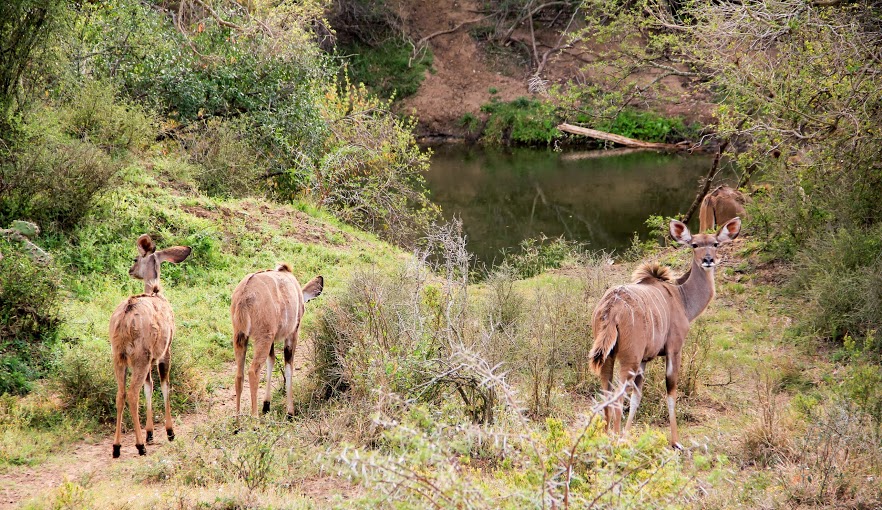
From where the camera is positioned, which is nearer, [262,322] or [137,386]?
[137,386]

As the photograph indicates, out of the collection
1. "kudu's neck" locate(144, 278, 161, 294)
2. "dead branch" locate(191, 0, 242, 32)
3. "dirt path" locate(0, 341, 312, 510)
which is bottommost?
"dirt path" locate(0, 341, 312, 510)

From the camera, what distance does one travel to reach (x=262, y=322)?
7730 millimetres

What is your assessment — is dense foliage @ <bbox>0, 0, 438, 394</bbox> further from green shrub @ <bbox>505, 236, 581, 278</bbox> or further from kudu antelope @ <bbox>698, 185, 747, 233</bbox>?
kudu antelope @ <bbox>698, 185, 747, 233</bbox>

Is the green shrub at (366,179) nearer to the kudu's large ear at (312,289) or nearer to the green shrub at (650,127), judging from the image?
the kudu's large ear at (312,289)

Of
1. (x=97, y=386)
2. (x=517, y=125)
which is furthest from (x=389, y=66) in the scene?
(x=97, y=386)

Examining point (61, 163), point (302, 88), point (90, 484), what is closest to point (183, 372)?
point (90, 484)

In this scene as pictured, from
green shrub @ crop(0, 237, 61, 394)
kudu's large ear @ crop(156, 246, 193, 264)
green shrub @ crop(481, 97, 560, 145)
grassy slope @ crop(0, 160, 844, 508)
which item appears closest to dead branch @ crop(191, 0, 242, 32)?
grassy slope @ crop(0, 160, 844, 508)

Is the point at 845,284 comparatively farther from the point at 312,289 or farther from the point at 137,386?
the point at 137,386

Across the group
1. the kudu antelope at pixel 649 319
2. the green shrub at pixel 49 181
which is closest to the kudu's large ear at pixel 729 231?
the kudu antelope at pixel 649 319

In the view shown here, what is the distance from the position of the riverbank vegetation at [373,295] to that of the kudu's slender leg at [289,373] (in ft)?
1.10

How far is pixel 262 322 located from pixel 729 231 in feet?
14.5

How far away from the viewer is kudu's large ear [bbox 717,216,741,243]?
7867 mm

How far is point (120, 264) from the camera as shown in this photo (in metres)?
10.7

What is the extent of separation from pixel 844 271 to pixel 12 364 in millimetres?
9085
